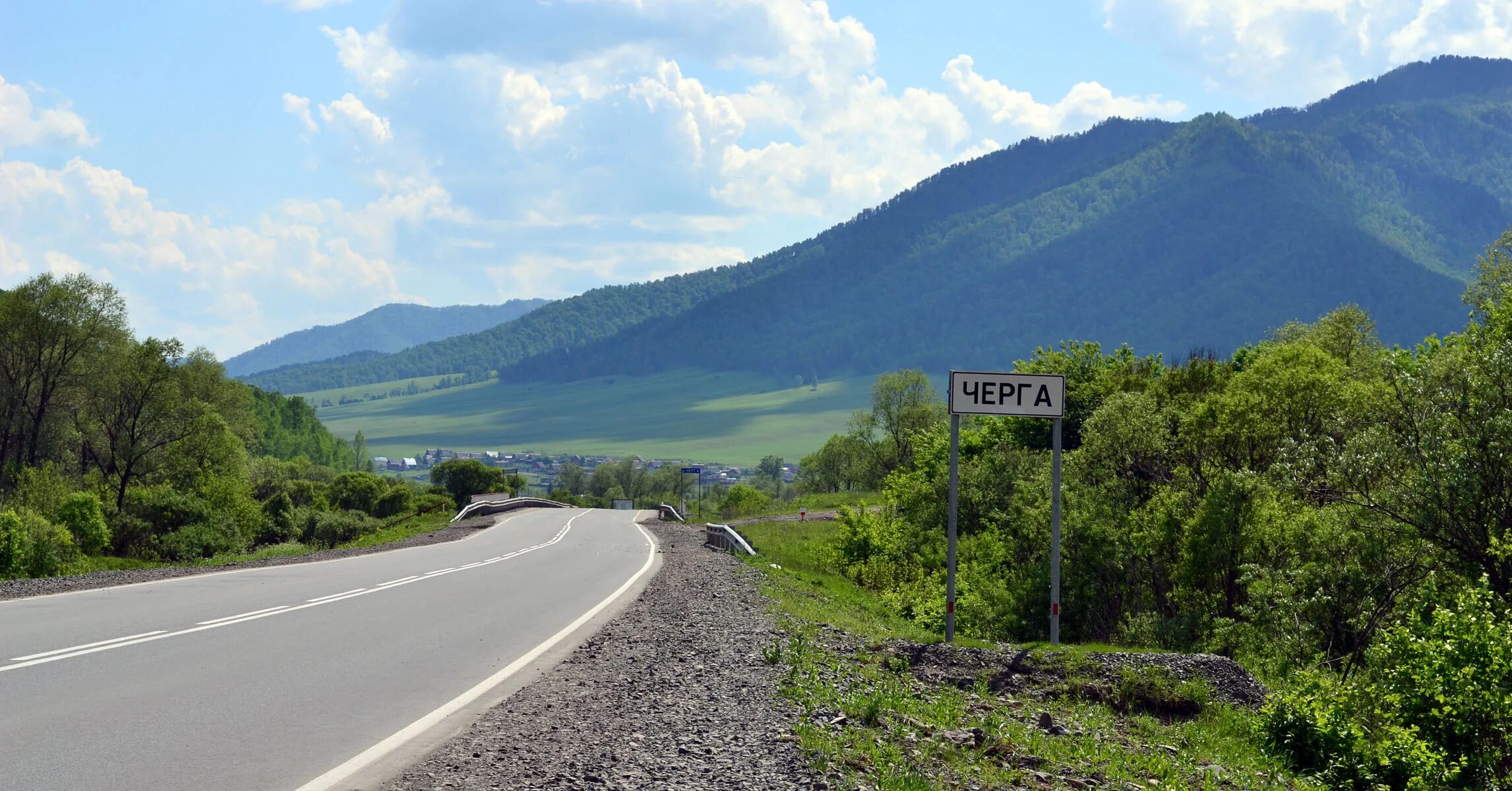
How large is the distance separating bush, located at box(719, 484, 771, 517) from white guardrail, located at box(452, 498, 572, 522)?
12.7 m

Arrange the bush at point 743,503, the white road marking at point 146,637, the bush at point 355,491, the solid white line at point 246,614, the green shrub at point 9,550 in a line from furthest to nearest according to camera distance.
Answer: the bush at point 355,491 → the bush at point 743,503 → the green shrub at point 9,550 → the solid white line at point 246,614 → the white road marking at point 146,637

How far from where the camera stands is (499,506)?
2734 inches

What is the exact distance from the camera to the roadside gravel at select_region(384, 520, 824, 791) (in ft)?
21.2

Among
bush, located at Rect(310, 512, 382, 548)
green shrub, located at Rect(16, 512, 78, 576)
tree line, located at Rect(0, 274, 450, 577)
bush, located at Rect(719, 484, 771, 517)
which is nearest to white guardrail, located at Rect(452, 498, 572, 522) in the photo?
bush, located at Rect(310, 512, 382, 548)

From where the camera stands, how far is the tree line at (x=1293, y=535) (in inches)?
415

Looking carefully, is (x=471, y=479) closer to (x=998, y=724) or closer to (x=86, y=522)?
(x=86, y=522)

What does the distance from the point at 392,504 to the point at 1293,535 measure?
77.5 metres

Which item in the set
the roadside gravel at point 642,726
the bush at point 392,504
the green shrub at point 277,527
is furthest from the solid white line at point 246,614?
the bush at point 392,504

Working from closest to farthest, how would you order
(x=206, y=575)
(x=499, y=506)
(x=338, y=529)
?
(x=206, y=575)
(x=338, y=529)
(x=499, y=506)

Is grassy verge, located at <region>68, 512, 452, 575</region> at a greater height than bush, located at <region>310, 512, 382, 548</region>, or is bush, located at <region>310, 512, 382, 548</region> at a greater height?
grassy verge, located at <region>68, 512, 452, 575</region>

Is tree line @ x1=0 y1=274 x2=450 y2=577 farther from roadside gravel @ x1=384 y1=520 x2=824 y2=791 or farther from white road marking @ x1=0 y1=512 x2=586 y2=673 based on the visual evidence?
roadside gravel @ x1=384 y1=520 x2=824 y2=791

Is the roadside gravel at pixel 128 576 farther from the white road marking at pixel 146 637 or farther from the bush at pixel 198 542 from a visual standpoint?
the bush at pixel 198 542

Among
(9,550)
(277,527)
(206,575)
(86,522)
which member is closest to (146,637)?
(206,575)

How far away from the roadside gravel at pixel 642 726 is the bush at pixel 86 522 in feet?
112
